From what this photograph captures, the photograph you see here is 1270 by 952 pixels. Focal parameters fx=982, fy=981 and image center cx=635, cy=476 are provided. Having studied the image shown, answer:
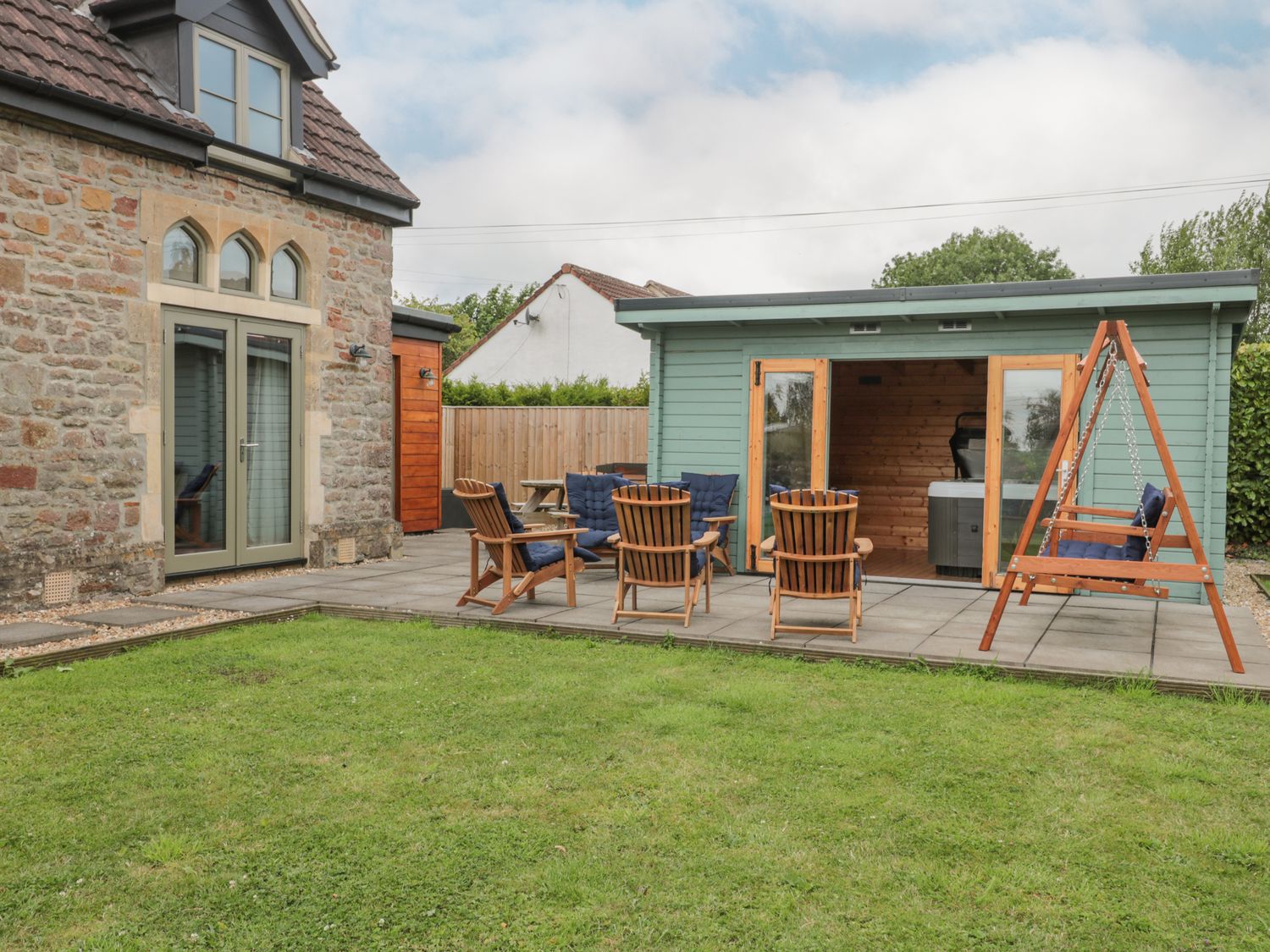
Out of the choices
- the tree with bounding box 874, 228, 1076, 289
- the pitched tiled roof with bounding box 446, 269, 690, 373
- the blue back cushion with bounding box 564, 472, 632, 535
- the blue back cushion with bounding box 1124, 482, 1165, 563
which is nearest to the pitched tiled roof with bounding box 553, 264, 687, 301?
the pitched tiled roof with bounding box 446, 269, 690, 373

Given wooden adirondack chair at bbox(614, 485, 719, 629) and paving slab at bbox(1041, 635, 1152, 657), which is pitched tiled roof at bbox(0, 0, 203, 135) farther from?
paving slab at bbox(1041, 635, 1152, 657)

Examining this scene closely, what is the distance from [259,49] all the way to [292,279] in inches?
77.3

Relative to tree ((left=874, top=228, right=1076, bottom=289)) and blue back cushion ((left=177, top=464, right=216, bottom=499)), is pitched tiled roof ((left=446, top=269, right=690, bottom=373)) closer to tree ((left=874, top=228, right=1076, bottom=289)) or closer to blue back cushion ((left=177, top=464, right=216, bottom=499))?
blue back cushion ((left=177, top=464, right=216, bottom=499))

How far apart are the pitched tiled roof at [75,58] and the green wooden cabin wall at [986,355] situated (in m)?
4.60

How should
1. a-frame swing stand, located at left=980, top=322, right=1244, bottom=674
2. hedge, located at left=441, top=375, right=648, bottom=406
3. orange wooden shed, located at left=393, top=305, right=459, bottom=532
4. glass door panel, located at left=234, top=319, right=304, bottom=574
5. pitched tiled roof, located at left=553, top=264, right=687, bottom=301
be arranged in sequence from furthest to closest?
pitched tiled roof, located at left=553, top=264, right=687, bottom=301, hedge, located at left=441, top=375, right=648, bottom=406, orange wooden shed, located at left=393, top=305, right=459, bottom=532, glass door panel, located at left=234, top=319, right=304, bottom=574, a-frame swing stand, located at left=980, top=322, right=1244, bottom=674

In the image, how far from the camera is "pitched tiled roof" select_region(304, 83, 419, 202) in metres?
9.20

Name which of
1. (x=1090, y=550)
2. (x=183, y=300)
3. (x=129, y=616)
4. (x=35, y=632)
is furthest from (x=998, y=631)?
(x=183, y=300)

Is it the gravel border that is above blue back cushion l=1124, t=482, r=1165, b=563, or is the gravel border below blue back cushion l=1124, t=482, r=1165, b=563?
below

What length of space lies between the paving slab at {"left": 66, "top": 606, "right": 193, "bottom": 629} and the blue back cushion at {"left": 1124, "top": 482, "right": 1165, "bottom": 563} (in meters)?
6.17

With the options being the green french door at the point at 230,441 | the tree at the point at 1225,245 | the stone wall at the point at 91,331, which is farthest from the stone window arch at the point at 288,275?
the tree at the point at 1225,245

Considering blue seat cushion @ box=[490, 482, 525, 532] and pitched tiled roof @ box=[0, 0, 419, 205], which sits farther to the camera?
pitched tiled roof @ box=[0, 0, 419, 205]

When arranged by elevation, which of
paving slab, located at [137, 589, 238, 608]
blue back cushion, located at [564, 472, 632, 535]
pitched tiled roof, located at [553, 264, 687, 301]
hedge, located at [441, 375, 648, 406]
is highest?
pitched tiled roof, located at [553, 264, 687, 301]

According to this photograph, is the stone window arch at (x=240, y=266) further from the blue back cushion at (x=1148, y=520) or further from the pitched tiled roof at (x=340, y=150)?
the blue back cushion at (x=1148, y=520)

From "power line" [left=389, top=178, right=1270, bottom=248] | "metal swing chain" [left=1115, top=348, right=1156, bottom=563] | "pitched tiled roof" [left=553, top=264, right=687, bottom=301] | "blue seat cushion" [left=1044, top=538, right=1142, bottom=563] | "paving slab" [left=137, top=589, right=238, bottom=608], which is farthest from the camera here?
"power line" [left=389, top=178, right=1270, bottom=248]
